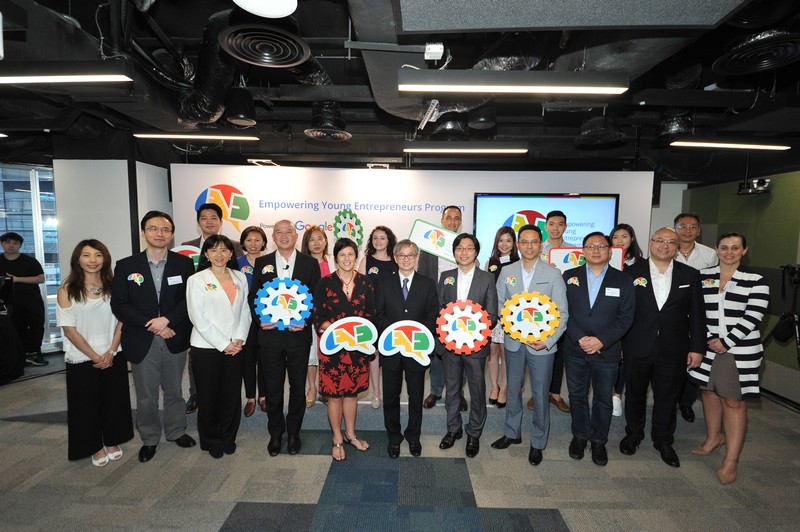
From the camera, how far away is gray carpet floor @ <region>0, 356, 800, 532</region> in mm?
2527

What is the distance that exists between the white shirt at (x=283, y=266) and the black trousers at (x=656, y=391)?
281cm

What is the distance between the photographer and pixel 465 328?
288cm

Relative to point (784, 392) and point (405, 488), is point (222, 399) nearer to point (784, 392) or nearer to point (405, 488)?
point (405, 488)

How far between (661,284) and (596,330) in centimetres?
64

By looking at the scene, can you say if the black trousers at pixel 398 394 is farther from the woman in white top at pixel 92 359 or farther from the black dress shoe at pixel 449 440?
the woman in white top at pixel 92 359

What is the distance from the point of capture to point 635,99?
4.18 metres

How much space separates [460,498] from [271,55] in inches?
138

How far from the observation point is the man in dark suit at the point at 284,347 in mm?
3023

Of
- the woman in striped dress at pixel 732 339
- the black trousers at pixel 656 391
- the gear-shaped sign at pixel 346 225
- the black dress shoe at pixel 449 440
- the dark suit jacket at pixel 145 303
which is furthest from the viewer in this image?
the gear-shaped sign at pixel 346 225

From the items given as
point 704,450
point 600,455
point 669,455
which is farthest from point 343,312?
point 704,450

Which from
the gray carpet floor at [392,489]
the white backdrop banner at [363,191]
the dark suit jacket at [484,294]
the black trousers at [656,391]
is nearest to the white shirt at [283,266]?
the dark suit jacket at [484,294]

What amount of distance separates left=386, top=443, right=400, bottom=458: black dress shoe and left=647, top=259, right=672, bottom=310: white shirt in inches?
92.1

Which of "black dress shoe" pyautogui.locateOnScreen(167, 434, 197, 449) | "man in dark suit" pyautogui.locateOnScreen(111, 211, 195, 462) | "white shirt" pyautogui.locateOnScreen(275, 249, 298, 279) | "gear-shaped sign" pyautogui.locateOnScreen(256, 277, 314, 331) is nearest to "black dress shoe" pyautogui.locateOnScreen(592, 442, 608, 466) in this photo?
"gear-shaped sign" pyautogui.locateOnScreen(256, 277, 314, 331)

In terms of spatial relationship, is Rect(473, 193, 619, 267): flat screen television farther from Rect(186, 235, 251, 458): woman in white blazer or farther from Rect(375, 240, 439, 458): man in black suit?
Rect(186, 235, 251, 458): woman in white blazer
